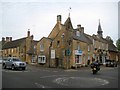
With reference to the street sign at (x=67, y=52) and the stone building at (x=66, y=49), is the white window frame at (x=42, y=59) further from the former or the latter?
the street sign at (x=67, y=52)

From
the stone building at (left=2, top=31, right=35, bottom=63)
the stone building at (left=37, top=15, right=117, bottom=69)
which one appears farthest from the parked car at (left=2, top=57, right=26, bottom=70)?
the stone building at (left=2, top=31, right=35, bottom=63)

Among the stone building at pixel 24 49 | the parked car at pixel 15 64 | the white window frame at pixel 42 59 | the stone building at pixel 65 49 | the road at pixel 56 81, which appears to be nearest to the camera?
the road at pixel 56 81

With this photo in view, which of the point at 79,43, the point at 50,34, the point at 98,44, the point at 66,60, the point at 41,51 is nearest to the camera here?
the point at 66,60

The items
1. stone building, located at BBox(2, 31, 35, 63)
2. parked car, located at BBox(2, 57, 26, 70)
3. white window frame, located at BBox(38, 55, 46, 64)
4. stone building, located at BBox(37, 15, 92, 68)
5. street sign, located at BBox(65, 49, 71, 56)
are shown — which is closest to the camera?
parked car, located at BBox(2, 57, 26, 70)

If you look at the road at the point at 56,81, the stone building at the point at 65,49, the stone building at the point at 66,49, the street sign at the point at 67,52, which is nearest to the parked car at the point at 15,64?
the road at the point at 56,81

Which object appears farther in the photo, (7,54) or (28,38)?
(7,54)

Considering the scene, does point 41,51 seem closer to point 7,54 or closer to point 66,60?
point 66,60

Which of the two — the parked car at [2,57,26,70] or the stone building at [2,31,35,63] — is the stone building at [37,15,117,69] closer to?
the stone building at [2,31,35,63]

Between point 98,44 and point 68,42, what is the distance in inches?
721

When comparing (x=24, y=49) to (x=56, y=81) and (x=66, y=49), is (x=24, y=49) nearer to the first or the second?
(x=66, y=49)

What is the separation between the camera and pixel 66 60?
4716cm

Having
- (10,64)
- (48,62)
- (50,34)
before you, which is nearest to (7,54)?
(50,34)

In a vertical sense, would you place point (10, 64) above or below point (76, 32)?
below

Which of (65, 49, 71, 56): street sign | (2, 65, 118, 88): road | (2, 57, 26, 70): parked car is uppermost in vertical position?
(65, 49, 71, 56): street sign
